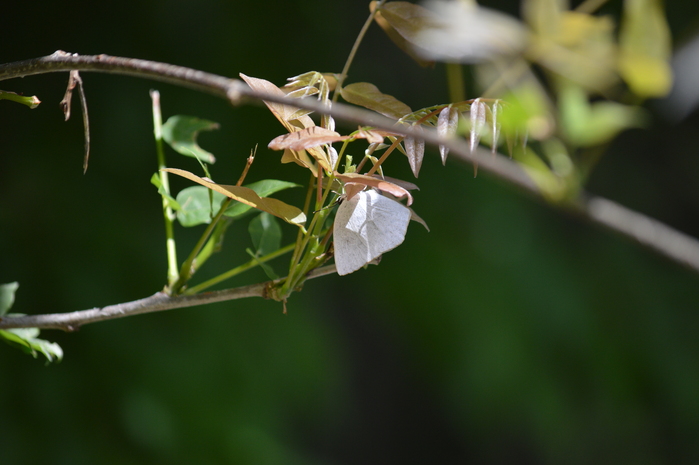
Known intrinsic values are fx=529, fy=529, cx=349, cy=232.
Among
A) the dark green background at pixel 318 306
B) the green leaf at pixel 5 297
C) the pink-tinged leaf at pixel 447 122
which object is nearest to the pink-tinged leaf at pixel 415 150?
the pink-tinged leaf at pixel 447 122

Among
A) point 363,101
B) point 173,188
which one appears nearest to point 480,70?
point 363,101

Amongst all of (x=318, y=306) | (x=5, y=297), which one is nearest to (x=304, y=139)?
(x=5, y=297)

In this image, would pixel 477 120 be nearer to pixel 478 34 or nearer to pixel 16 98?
pixel 478 34

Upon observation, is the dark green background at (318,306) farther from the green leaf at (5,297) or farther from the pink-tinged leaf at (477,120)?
the pink-tinged leaf at (477,120)

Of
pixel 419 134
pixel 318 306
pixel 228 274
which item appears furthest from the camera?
pixel 318 306

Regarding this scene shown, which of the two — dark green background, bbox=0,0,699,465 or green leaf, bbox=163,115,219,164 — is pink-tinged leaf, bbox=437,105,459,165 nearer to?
green leaf, bbox=163,115,219,164

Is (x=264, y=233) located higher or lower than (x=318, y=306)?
higher

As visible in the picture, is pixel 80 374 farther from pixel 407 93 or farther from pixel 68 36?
pixel 407 93
